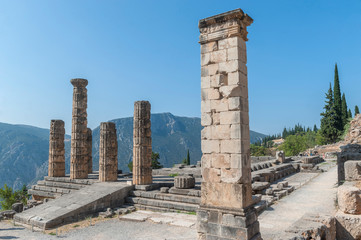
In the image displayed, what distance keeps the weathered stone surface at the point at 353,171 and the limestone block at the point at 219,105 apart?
7.11 m

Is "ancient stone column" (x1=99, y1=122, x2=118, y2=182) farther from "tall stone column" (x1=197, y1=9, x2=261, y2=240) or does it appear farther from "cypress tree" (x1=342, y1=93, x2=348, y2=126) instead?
"cypress tree" (x1=342, y1=93, x2=348, y2=126)

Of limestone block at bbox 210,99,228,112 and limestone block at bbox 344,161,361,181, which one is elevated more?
limestone block at bbox 210,99,228,112

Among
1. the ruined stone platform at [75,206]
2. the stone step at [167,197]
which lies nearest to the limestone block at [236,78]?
the stone step at [167,197]

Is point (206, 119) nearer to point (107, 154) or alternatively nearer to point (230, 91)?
point (230, 91)

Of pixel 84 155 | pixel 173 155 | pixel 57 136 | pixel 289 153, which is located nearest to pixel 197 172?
pixel 84 155

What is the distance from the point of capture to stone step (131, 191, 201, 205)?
11336 millimetres

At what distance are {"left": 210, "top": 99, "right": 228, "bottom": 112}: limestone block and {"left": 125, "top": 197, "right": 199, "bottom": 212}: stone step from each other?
5.47m

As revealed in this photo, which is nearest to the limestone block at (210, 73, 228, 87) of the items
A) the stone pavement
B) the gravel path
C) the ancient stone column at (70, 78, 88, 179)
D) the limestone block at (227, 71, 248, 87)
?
the limestone block at (227, 71, 248, 87)

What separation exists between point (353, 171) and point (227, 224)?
7.11 metres

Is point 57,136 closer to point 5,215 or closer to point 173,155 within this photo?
point 5,215

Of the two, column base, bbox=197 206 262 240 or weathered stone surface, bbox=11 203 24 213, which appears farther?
weathered stone surface, bbox=11 203 24 213

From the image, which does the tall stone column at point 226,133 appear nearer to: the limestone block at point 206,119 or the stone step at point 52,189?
the limestone block at point 206,119

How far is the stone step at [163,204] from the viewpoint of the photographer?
36.4 feet

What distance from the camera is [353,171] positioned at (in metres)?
10.6
